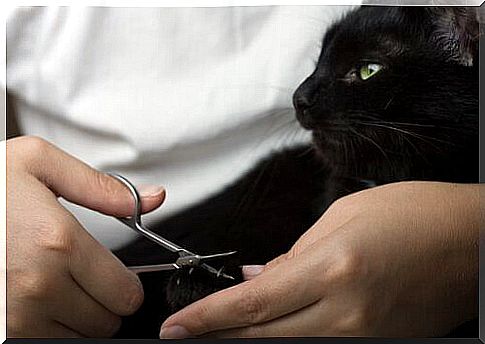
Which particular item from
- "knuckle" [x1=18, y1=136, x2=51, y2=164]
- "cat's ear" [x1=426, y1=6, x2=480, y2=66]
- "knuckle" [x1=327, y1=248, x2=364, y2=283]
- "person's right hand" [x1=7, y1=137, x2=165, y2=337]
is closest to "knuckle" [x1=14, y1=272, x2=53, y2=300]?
"person's right hand" [x1=7, y1=137, x2=165, y2=337]

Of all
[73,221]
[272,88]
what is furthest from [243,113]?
[73,221]

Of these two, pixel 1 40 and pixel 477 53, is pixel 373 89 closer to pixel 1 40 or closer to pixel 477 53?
pixel 477 53

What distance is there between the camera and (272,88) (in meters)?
0.77

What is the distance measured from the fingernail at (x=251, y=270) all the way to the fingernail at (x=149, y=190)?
0.34ft

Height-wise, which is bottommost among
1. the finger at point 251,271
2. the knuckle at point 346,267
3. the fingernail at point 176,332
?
the fingernail at point 176,332

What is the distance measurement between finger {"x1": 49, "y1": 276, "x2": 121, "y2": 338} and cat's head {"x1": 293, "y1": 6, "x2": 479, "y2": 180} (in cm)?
24

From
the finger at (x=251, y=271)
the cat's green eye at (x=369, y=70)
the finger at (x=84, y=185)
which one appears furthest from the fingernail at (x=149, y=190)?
the cat's green eye at (x=369, y=70)

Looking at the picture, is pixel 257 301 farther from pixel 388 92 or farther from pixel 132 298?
pixel 388 92

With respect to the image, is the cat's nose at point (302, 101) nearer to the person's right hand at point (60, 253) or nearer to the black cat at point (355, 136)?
the black cat at point (355, 136)

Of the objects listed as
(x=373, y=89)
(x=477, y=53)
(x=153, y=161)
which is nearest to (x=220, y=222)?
(x=153, y=161)

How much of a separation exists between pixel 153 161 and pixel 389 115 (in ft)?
0.71

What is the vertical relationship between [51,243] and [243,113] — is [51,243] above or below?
below

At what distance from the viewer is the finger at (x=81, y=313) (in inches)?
29.1

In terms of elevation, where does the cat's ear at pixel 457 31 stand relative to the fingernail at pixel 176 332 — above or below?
above
